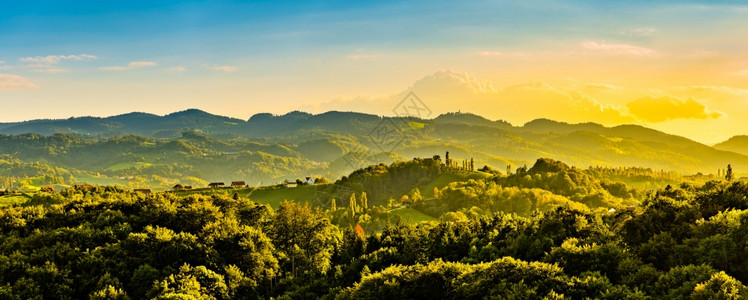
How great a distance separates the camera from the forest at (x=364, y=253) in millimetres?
45844

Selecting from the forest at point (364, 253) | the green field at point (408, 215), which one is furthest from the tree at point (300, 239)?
the green field at point (408, 215)

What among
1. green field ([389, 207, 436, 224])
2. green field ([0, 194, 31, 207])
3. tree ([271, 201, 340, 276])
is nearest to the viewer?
tree ([271, 201, 340, 276])

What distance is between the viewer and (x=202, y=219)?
76.8m

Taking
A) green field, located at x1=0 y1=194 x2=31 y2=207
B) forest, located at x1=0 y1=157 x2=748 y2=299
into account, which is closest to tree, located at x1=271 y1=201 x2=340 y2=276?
forest, located at x1=0 y1=157 x2=748 y2=299

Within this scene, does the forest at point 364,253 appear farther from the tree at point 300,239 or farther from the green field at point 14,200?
the green field at point 14,200

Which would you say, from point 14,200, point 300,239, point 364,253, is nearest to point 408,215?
point 364,253

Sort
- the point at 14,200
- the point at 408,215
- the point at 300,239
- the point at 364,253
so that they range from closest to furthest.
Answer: the point at 364,253, the point at 300,239, the point at 408,215, the point at 14,200

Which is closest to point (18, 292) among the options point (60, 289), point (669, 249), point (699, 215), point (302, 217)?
point (60, 289)

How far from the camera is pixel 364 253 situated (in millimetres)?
78875

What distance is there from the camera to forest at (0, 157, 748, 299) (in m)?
45.8

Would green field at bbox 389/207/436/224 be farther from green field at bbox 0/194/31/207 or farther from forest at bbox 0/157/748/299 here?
green field at bbox 0/194/31/207

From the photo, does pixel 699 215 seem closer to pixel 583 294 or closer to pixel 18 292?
pixel 583 294

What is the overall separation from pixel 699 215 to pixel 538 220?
2349 centimetres

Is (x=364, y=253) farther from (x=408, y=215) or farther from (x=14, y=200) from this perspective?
(x=14, y=200)
